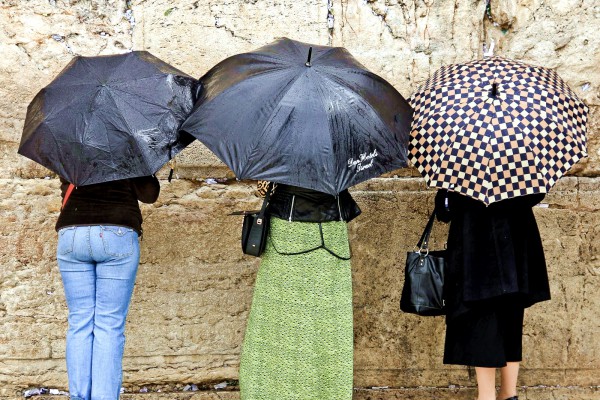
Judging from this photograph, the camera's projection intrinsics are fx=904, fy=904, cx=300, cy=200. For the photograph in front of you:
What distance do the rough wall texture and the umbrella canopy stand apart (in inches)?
35.4

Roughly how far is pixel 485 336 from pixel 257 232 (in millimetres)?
1254

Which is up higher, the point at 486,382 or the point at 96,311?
the point at 96,311

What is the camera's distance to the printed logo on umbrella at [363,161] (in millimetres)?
3924

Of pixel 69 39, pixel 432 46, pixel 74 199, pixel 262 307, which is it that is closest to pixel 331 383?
pixel 262 307

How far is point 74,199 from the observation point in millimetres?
4168

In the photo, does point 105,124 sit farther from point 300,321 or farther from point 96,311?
point 300,321

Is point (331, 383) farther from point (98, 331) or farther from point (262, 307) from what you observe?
point (98, 331)

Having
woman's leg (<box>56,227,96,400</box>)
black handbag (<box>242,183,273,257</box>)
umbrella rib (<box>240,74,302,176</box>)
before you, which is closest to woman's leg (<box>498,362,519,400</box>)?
black handbag (<box>242,183,273,257</box>)

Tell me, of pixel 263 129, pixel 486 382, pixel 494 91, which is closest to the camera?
pixel 263 129

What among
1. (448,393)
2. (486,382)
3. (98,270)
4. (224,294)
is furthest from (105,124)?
(448,393)

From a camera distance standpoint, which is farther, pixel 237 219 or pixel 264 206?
pixel 237 219

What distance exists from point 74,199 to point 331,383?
4.94ft

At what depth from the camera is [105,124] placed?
399 centimetres

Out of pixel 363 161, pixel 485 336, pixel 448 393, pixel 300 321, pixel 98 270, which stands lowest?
pixel 448 393
